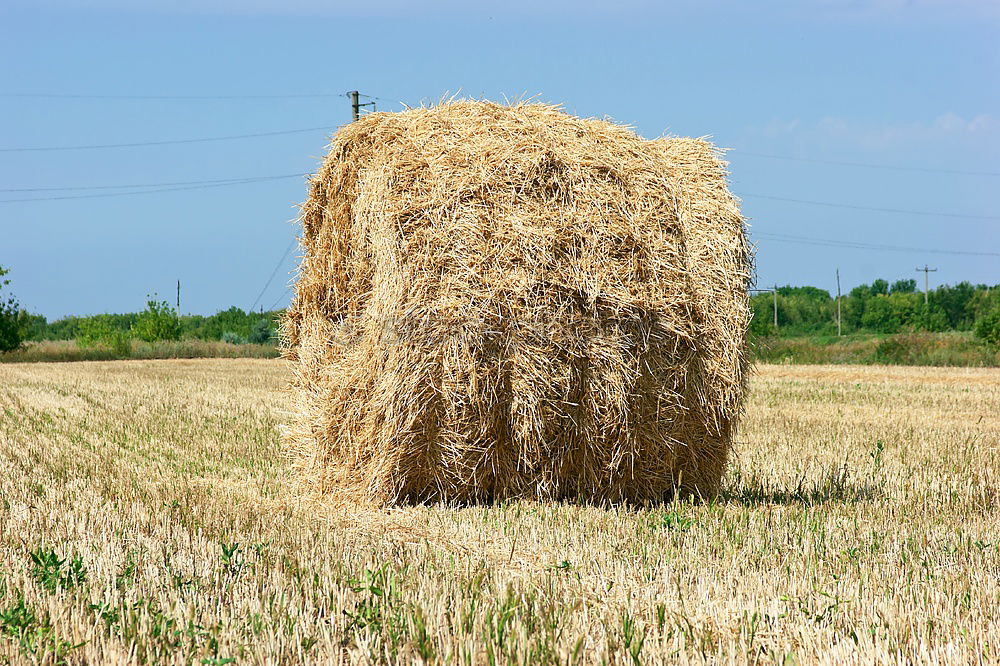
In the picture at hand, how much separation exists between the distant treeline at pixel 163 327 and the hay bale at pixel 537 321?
87.5 feet

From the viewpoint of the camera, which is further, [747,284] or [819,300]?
[819,300]

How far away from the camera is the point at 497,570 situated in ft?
15.9

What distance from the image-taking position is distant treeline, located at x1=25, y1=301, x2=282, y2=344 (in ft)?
153

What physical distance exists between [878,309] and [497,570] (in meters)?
75.8

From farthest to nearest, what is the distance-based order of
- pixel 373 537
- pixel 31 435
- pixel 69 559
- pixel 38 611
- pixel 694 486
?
1. pixel 31 435
2. pixel 694 486
3. pixel 373 537
4. pixel 69 559
5. pixel 38 611

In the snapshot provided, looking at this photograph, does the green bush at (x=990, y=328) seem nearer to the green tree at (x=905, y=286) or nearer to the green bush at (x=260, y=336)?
the green bush at (x=260, y=336)

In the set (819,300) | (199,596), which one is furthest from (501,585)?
(819,300)

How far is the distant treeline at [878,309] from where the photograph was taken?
6662 centimetres

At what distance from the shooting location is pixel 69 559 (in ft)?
16.9

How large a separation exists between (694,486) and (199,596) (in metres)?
4.00

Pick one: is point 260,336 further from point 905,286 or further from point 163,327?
point 905,286

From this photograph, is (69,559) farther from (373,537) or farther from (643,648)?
(643,648)

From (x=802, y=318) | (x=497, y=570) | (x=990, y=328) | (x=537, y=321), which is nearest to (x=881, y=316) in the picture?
(x=802, y=318)

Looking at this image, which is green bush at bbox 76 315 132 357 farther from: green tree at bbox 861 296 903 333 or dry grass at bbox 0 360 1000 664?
green tree at bbox 861 296 903 333
